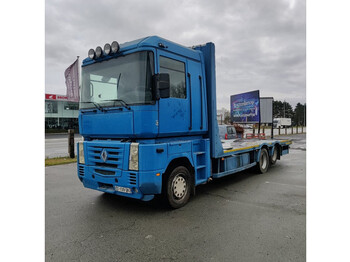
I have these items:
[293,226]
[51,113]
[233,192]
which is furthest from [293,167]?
[51,113]

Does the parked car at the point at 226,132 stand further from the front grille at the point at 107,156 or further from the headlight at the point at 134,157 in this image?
the headlight at the point at 134,157

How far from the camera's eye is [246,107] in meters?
14.2

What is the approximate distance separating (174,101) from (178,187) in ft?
5.52

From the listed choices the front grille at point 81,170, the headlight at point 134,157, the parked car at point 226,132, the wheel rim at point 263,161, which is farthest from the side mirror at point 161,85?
the parked car at point 226,132

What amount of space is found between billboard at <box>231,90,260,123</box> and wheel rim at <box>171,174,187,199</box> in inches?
372

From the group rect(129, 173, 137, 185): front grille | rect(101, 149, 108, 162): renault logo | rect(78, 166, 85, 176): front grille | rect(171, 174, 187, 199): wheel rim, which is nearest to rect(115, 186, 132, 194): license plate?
rect(129, 173, 137, 185): front grille

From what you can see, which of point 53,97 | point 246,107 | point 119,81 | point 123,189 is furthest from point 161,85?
point 53,97

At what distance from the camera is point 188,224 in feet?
13.5

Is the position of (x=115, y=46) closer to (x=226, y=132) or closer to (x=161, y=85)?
(x=161, y=85)

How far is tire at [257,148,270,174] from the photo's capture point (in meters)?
8.35

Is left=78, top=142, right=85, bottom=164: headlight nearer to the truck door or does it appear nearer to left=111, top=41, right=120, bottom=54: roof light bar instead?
the truck door

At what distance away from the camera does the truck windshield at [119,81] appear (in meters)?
4.35

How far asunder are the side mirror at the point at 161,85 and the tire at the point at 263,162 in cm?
523

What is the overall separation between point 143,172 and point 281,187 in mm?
4090
